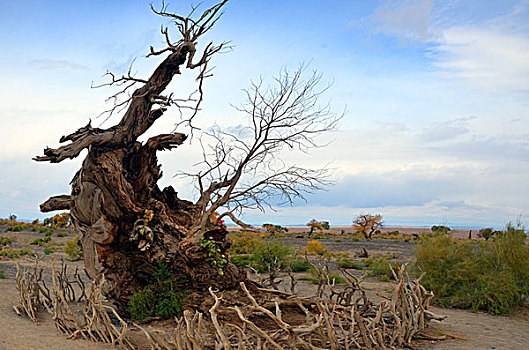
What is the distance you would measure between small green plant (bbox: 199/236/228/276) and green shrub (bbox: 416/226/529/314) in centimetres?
564

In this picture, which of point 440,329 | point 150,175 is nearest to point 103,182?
point 150,175

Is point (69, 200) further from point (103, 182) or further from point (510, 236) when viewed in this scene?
point (510, 236)

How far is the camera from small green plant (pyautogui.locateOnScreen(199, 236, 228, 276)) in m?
9.32

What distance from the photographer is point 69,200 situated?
31.9 feet

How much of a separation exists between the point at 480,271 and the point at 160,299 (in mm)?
7964

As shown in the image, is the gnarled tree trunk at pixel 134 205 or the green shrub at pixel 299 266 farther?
the green shrub at pixel 299 266

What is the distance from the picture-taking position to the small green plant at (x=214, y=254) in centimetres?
932

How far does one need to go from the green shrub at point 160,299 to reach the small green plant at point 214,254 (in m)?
0.80

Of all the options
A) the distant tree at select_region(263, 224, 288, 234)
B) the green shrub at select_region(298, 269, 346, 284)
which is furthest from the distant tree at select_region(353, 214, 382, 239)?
the green shrub at select_region(298, 269, 346, 284)

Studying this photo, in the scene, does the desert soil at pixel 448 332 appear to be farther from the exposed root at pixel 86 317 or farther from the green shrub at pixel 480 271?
the green shrub at pixel 480 271

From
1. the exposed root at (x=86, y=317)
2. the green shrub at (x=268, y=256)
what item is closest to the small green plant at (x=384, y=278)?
the green shrub at (x=268, y=256)

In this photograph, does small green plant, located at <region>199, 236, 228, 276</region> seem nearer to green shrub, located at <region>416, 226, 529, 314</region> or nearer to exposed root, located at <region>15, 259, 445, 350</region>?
exposed root, located at <region>15, 259, 445, 350</region>

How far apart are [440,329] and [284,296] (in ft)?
9.97

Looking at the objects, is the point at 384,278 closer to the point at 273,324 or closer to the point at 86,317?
the point at 273,324
